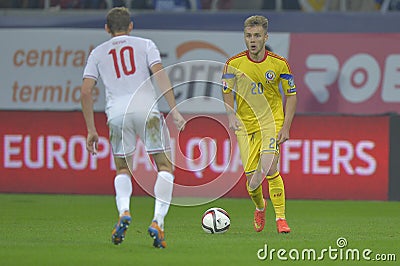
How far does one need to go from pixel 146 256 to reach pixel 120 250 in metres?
0.47

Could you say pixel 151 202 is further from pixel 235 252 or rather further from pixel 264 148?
pixel 235 252

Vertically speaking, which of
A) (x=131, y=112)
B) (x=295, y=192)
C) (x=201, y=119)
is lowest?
(x=295, y=192)

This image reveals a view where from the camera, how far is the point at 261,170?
11148 millimetres

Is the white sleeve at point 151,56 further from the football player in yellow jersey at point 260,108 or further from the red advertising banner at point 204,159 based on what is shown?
the red advertising banner at point 204,159

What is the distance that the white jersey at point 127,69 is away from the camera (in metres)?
9.28

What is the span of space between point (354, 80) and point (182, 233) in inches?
394

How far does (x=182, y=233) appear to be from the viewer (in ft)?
36.2

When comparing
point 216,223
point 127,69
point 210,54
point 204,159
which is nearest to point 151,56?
point 127,69

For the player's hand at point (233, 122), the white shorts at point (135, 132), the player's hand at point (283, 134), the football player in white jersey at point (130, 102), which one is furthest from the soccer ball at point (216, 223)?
the white shorts at point (135, 132)

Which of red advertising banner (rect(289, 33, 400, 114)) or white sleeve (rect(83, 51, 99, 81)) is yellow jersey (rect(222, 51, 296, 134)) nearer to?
white sleeve (rect(83, 51, 99, 81))

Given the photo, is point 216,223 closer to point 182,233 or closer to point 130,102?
point 182,233

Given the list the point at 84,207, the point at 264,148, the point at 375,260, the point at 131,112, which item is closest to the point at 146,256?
the point at 131,112

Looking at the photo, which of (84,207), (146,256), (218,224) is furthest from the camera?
(84,207)

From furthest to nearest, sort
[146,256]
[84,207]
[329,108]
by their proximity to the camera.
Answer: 1. [329,108]
2. [84,207]
3. [146,256]
